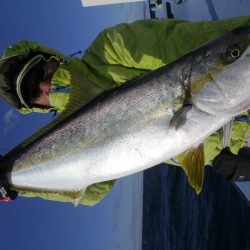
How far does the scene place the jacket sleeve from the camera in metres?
3.48

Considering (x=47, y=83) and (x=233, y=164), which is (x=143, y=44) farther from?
(x=233, y=164)

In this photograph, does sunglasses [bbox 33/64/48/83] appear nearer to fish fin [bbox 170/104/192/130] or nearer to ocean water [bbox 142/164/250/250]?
fish fin [bbox 170/104/192/130]

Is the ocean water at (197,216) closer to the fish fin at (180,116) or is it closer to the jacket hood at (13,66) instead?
the jacket hood at (13,66)

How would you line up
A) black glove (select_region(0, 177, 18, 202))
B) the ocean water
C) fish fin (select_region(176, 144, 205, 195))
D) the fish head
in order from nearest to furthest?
the fish head < fish fin (select_region(176, 144, 205, 195)) < black glove (select_region(0, 177, 18, 202)) < the ocean water

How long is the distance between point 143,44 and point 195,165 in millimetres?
1446

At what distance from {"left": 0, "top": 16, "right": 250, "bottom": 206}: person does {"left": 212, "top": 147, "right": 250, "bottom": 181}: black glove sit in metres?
0.08

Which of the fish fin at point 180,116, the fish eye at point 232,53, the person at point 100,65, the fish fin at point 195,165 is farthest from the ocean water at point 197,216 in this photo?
the fish eye at point 232,53

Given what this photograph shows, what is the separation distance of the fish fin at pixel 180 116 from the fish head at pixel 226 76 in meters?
0.08

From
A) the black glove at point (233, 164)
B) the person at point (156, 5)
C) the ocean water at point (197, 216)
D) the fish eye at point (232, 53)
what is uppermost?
the fish eye at point (232, 53)

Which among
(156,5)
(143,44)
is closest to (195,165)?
(143,44)

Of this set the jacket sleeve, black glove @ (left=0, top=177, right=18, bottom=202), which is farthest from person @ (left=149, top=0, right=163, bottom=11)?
black glove @ (left=0, top=177, right=18, bottom=202)

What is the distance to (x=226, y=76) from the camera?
8.91 ft

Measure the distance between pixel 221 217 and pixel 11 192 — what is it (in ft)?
29.1

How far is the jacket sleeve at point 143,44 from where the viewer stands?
3478mm
